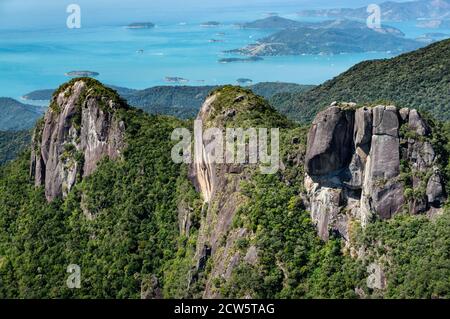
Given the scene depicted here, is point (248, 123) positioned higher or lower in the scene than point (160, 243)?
higher

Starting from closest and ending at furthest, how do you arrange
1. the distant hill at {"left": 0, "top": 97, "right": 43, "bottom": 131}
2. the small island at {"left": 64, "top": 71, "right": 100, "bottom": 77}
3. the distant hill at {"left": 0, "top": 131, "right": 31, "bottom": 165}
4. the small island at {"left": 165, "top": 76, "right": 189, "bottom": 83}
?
the distant hill at {"left": 0, "top": 131, "right": 31, "bottom": 165}, the distant hill at {"left": 0, "top": 97, "right": 43, "bottom": 131}, the small island at {"left": 64, "top": 71, "right": 100, "bottom": 77}, the small island at {"left": 165, "top": 76, "right": 189, "bottom": 83}

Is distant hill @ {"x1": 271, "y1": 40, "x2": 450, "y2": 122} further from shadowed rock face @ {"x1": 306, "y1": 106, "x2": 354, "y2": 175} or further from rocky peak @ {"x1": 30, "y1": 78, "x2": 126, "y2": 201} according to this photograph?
shadowed rock face @ {"x1": 306, "y1": 106, "x2": 354, "y2": 175}

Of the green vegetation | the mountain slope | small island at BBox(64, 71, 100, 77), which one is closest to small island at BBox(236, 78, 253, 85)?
the mountain slope

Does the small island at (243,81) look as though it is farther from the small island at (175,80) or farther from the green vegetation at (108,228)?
the green vegetation at (108,228)

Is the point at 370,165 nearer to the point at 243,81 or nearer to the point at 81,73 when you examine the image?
the point at 243,81
